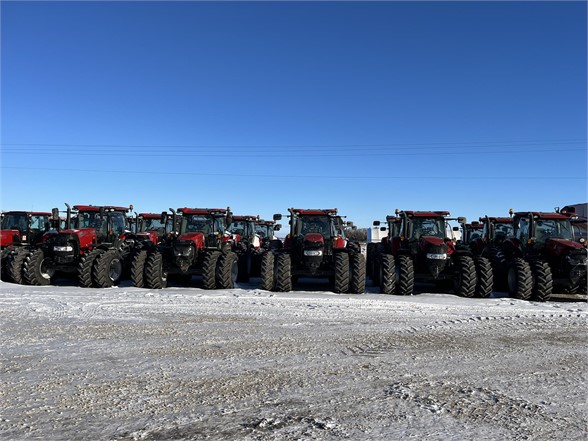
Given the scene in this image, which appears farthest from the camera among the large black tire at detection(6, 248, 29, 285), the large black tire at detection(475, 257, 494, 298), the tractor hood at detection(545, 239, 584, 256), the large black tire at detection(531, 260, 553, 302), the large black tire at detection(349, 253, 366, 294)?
the large black tire at detection(6, 248, 29, 285)

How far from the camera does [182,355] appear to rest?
5.27 meters

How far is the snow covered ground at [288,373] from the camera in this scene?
3.41 metres

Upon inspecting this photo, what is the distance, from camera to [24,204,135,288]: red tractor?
1172cm

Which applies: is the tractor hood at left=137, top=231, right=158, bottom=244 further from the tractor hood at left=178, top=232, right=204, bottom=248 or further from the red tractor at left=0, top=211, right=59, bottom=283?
the red tractor at left=0, top=211, right=59, bottom=283

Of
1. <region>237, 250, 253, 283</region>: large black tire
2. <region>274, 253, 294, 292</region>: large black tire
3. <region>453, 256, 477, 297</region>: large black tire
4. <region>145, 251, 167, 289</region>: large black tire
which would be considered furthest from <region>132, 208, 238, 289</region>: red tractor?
<region>453, 256, 477, 297</region>: large black tire

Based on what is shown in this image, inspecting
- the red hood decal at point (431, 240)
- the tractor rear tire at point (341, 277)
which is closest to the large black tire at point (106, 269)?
the tractor rear tire at point (341, 277)

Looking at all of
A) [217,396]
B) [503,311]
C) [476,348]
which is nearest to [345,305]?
[503,311]

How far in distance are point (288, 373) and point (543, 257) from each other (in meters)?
8.93

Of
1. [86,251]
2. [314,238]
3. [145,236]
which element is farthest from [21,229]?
[314,238]

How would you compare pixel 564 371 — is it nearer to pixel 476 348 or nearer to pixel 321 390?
pixel 476 348

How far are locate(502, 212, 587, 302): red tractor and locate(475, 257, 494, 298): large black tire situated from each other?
1.86 feet

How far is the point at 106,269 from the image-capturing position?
11.7m

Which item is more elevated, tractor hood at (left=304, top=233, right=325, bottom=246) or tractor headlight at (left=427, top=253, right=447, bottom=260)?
tractor hood at (left=304, top=233, right=325, bottom=246)

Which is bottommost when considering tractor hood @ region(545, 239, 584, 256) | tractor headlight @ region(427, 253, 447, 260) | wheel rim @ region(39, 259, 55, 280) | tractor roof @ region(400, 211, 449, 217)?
wheel rim @ region(39, 259, 55, 280)
